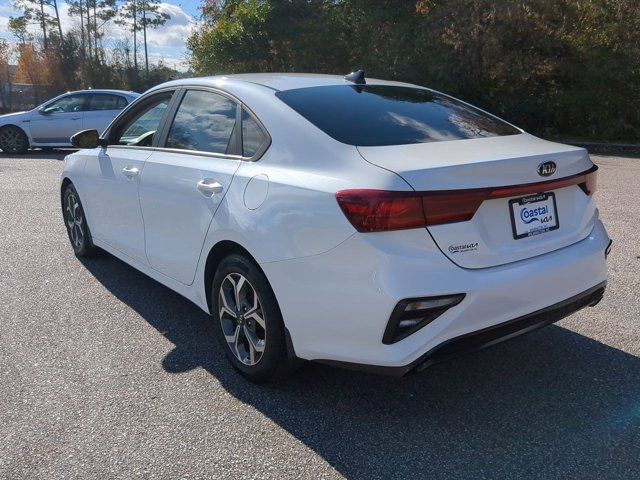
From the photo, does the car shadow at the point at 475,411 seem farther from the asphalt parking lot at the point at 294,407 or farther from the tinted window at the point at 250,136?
the tinted window at the point at 250,136

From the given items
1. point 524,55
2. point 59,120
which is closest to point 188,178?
point 59,120

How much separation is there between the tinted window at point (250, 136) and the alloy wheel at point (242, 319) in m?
0.69

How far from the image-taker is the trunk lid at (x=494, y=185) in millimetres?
2727

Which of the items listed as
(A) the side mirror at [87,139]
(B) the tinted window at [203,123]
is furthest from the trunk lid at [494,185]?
(A) the side mirror at [87,139]

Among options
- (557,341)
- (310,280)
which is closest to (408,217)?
(310,280)

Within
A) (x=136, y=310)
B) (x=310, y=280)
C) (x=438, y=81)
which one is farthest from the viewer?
(x=438, y=81)

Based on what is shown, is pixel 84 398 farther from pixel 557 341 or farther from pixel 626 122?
pixel 626 122

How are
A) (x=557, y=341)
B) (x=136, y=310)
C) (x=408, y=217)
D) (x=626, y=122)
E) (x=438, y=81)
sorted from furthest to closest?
(x=438, y=81) → (x=626, y=122) → (x=136, y=310) → (x=557, y=341) → (x=408, y=217)

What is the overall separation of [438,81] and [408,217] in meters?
16.3

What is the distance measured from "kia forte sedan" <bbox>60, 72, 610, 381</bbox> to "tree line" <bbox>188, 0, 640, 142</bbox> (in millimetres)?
13389

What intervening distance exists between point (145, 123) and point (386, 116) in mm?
2112

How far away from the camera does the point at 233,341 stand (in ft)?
11.7

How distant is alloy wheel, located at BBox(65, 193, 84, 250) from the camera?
572 centimetres

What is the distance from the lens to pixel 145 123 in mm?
4707
